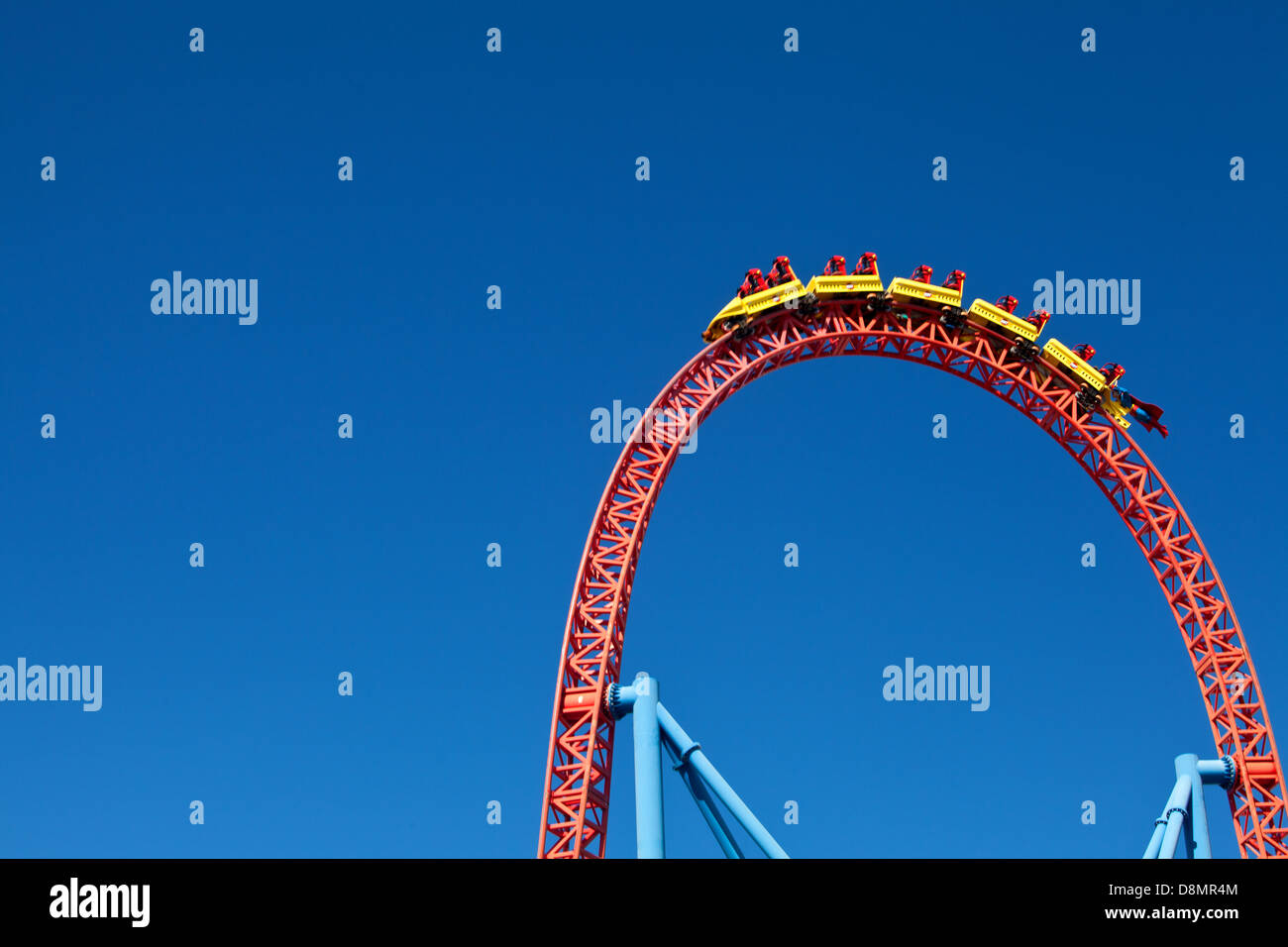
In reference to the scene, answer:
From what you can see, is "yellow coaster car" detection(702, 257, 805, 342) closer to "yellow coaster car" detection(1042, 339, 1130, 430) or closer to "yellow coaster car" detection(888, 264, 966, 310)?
"yellow coaster car" detection(888, 264, 966, 310)

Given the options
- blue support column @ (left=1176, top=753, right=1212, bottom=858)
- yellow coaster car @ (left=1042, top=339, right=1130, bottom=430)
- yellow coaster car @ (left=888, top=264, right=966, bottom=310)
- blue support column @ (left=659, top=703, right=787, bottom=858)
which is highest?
yellow coaster car @ (left=888, top=264, right=966, bottom=310)

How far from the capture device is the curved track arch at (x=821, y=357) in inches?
910

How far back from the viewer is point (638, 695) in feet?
75.4

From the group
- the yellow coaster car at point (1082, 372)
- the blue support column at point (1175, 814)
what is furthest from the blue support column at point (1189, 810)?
the yellow coaster car at point (1082, 372)

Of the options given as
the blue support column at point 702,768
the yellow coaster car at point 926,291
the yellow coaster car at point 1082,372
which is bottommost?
the blue support column at point 702,768

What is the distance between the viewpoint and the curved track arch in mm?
23109

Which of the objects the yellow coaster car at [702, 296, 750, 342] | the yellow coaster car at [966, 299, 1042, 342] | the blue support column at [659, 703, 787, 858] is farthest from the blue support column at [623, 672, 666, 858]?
the yellow coaster car at [966, 299, 1042, 342]

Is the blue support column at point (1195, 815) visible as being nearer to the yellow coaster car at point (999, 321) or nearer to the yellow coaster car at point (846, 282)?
the yellow coaster car at point (999, 321)

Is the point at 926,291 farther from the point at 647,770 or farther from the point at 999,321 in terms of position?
the point at 647,770

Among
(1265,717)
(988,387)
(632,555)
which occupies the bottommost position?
(1265,717)

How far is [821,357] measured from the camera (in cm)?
2802
